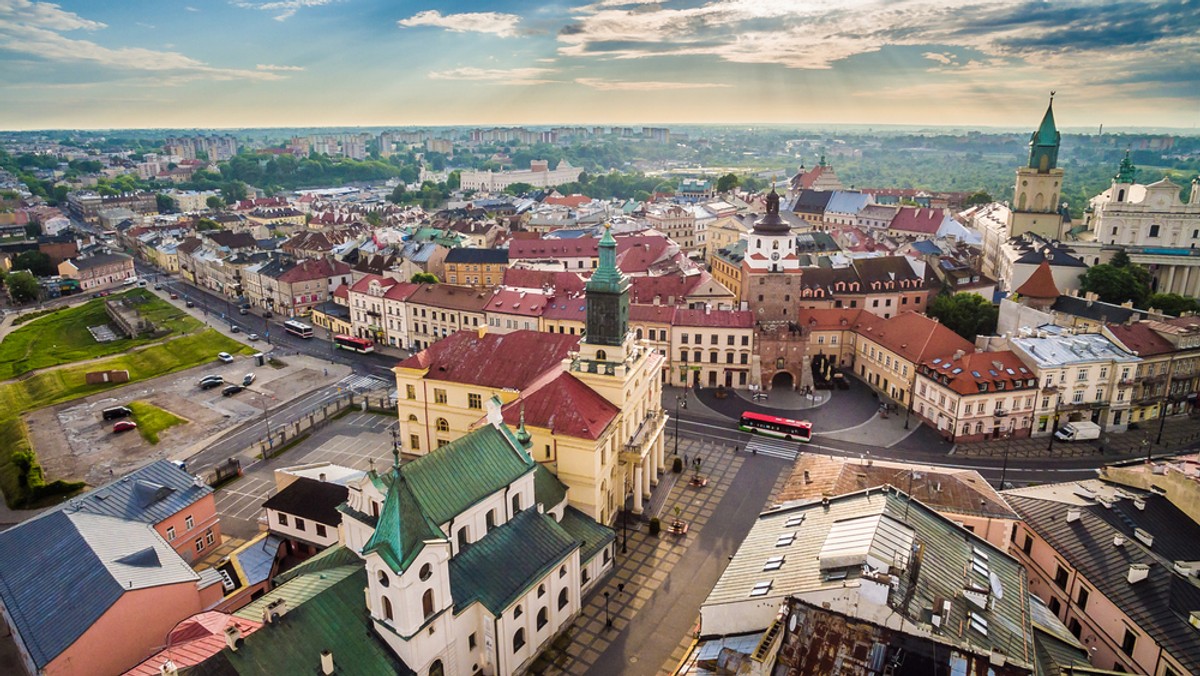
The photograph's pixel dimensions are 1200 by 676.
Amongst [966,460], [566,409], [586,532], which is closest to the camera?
Answer: [586,532]

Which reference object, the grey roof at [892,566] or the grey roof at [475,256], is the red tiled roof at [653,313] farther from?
the grey roof at [892,566]

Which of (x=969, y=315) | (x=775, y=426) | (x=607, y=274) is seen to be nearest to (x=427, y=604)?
(x=607, y=274)

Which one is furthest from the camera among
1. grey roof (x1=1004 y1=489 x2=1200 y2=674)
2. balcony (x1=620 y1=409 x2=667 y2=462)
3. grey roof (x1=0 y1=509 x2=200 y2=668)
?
balcony (x1=620 y1=409 x2=667 y2=462)

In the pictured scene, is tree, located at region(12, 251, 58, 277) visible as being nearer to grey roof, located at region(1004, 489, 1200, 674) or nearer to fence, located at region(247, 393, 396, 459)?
fence, located at region(247, 393, 396, 459)

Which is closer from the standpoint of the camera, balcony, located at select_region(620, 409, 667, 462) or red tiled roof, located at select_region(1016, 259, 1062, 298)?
balcony, located at select_region(620, 409, 667, 462)

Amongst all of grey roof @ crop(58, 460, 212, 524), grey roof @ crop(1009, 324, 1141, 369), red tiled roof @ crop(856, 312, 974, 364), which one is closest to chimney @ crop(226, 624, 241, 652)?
grey roof @ crop(58, 460, 212, 524)

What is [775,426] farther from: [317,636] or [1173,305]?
[1173,305]
